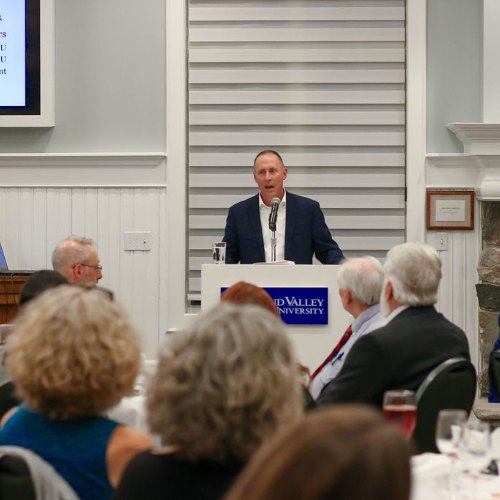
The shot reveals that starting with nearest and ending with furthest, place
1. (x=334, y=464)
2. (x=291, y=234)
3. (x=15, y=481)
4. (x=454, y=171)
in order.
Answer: (x=334, y=464) → (x=15, y=481) → (x=291, y=234) → (x=454, y=171)

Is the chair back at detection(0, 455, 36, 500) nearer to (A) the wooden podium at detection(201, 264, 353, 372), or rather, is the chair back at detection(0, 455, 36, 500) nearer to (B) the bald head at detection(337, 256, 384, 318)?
(B) the bald head at detection(337, 256, 384, 318)

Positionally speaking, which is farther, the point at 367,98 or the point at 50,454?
the point at 367,98

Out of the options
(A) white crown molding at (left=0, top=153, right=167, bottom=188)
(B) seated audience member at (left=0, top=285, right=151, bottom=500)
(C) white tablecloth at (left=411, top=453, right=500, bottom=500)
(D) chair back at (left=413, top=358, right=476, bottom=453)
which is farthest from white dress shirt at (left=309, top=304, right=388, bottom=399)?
(A) white crown molding at (left=0, top=153, right=167, bottom=188)

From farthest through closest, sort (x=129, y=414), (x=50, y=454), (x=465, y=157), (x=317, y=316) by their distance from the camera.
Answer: (x=465, y=157) < (x=317, y=316) < (x=129, y=414) < (x=50, y=454)

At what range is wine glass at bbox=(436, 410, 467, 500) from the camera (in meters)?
1.73

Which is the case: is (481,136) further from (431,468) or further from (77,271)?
(431,468)

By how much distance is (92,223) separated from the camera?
5.64 m

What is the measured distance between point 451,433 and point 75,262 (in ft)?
8.72

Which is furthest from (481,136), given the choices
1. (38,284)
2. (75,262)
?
(38,284)

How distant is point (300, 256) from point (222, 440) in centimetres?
366

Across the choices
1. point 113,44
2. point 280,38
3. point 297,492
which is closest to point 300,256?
point 280,38

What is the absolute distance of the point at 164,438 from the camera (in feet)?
4.06

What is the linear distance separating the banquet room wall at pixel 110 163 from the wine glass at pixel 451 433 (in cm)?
397

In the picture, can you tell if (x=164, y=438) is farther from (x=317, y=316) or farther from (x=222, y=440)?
(x=317, y=316)
